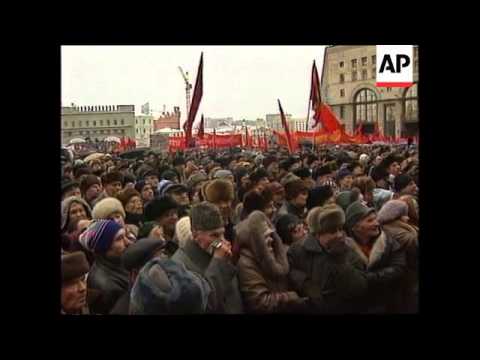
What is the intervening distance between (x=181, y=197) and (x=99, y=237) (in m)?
0.74

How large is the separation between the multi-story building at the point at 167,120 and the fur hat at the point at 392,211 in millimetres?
1862

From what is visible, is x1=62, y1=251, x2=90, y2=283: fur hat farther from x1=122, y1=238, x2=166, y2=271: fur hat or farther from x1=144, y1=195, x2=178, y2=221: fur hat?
x1=144, y1=195, x2=178, y2=221: fur hat

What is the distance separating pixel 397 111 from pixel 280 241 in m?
1.46

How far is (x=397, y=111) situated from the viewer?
645 cm

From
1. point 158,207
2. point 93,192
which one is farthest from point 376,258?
point 93,192

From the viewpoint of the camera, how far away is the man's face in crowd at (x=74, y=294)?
6348 millimetres

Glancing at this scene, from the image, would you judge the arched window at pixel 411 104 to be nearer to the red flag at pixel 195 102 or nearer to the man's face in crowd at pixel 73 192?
the red flag at pixel 195 102

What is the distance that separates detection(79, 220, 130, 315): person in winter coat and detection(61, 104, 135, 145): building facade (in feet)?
2.57

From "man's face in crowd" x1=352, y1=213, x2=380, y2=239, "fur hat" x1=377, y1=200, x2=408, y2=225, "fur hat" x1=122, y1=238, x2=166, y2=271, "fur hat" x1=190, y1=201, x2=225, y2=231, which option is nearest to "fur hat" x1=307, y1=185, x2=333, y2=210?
"man's face in crowd" x1=352, y1=213, x2=380, y2=239

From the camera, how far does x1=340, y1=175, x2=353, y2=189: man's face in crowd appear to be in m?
6.52

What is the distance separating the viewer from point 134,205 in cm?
643

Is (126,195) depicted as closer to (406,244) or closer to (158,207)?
(158,207)
